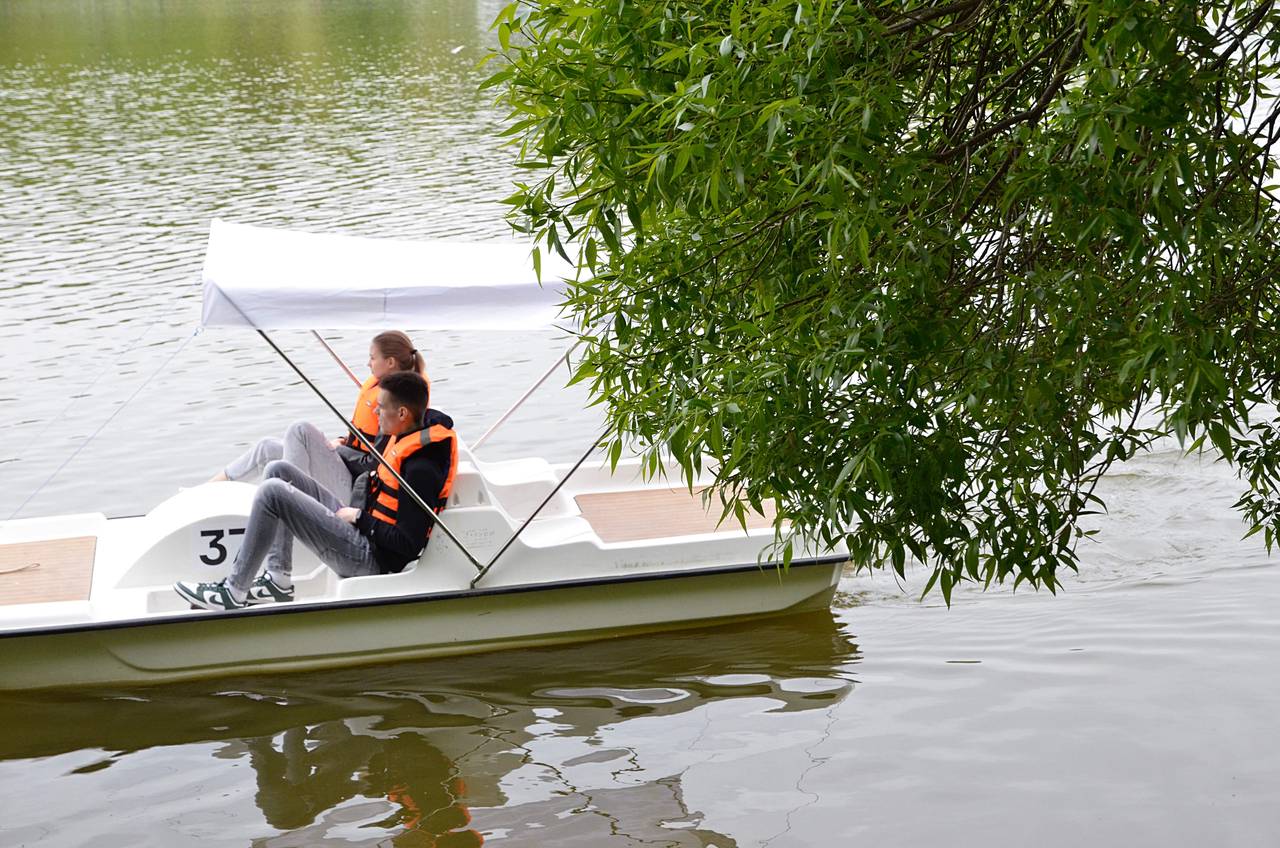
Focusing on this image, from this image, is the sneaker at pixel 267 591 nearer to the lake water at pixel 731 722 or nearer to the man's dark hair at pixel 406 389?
the lake water at pixel 731 722

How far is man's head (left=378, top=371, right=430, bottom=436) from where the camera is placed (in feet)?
22.2

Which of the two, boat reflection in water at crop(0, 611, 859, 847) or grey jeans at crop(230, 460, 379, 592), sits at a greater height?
grey jeans at crop(230, 460, 379, 592)

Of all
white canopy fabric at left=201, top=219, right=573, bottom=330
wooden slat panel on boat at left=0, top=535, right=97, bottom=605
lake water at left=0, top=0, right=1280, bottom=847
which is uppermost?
white canopy fabric at left=201, top=219, right=573, bottom=330

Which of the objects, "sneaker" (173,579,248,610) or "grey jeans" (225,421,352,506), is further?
"grey jeans" (225,421,352,506)

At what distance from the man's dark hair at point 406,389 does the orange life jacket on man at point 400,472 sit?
0.48ft

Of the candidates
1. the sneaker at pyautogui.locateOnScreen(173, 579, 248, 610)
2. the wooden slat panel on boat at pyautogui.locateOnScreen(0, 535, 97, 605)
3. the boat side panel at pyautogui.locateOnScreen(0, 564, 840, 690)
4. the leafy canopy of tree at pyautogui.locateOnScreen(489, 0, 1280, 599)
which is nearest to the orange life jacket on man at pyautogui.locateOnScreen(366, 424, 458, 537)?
the boat side panel at pyautogui.locateOnScreen(0, 564, 840, 690)

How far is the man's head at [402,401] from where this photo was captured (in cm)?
677

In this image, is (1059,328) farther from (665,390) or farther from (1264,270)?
(665,390)

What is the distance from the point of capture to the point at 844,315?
3441 mm

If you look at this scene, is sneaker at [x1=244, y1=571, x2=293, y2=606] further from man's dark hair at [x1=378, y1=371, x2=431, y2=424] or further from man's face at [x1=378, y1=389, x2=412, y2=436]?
man's dark hair at [x1=378, y1=371, x2=431, y2=424]

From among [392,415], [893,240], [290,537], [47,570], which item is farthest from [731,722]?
[893,240]

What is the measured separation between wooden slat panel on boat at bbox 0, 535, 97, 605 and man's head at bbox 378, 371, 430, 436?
5.81ft

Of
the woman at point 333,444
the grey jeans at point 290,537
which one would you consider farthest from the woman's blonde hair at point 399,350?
the grey jeans at point 290,537

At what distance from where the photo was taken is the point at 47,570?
7113 mm
